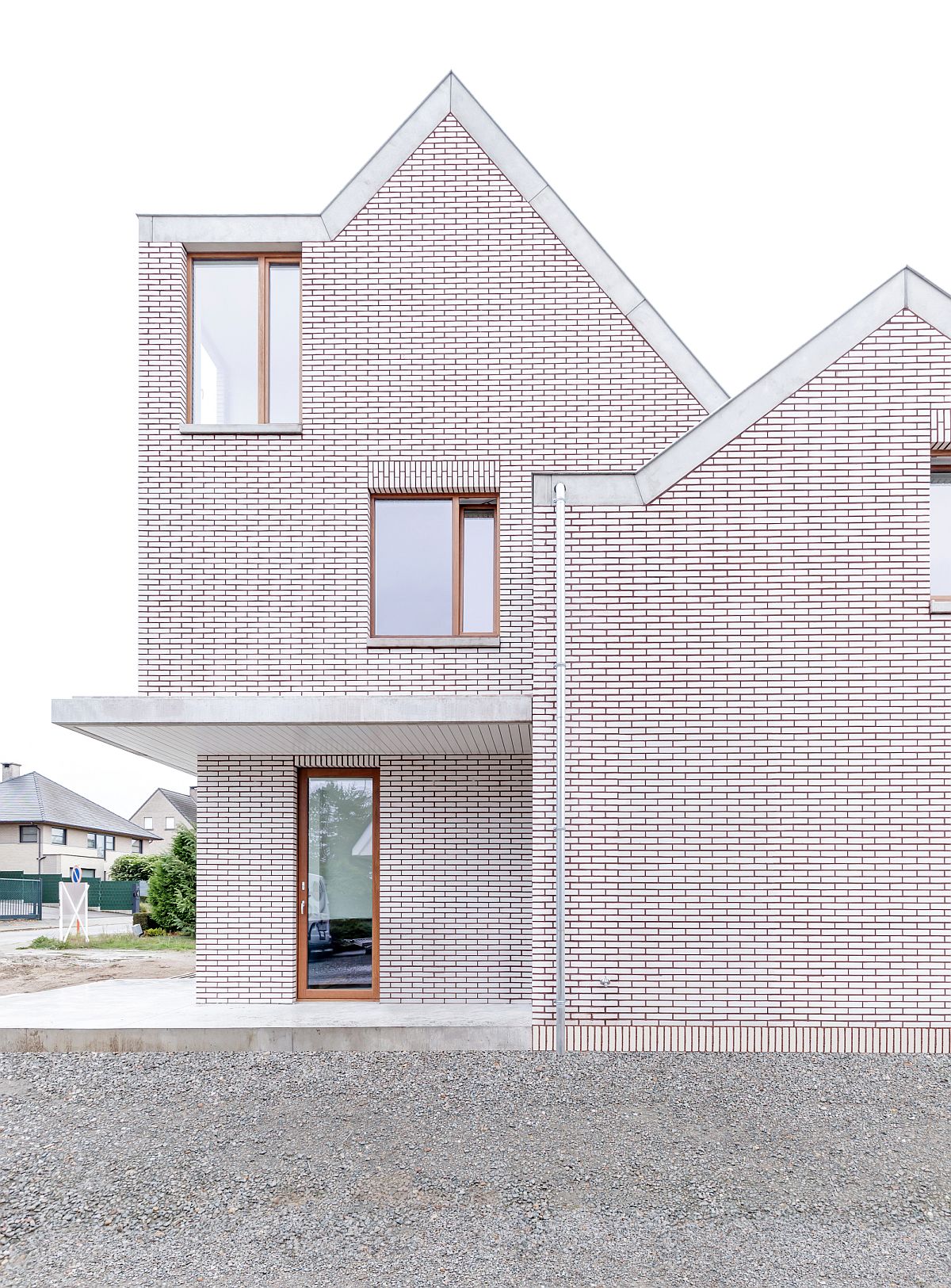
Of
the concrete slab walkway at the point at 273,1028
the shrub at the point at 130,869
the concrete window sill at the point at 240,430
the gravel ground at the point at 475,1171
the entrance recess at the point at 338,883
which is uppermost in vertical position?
the concrete window sill at the point at 240,430

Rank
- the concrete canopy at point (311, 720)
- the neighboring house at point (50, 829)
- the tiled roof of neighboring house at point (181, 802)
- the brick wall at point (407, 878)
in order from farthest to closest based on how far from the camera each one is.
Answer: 1. the tiled roof of neighboring house at point (181, 802)
2. the neighboring house at point (50, 829)
3. the brick wall at point (407, 878)
4. the concrete canopy at point (311, 720)

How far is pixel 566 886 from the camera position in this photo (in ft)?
29.9

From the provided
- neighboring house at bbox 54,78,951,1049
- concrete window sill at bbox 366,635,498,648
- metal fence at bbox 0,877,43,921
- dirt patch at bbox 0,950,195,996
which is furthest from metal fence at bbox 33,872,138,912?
concrete window sill at bbox 366,635,498,648

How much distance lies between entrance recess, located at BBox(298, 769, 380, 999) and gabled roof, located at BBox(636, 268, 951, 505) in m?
5.33

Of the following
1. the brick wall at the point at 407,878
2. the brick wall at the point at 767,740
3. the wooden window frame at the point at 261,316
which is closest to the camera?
the brick wall at the point at 767,740

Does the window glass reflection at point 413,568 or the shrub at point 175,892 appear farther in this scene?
the shrub at point 175,892

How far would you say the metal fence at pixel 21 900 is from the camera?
33.7 meters

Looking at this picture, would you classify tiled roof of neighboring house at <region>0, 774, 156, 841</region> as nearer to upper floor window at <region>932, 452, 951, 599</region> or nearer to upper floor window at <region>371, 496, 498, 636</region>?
upper floor window at <region>371, 496, 498, 636</region>

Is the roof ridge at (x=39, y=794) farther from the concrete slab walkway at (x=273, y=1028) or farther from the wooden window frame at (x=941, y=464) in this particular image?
the wooden window frame at (x=941, y=464)

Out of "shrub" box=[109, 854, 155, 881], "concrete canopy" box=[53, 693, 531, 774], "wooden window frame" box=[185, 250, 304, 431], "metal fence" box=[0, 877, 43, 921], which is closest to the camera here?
"concrete canopy" box=[53, 693, 531, 774]

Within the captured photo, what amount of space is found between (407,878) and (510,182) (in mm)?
8278

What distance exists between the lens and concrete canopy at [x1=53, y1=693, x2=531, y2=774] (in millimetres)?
9625

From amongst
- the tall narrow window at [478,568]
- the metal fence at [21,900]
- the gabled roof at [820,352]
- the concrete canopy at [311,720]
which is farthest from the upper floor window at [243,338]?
the metal fence at [21,900]

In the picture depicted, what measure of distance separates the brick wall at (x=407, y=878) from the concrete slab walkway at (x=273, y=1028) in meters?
0.32
